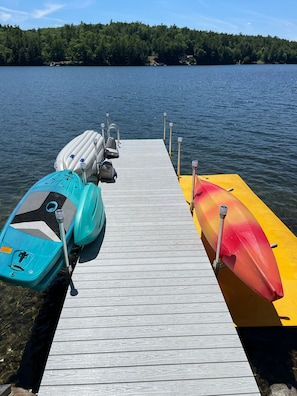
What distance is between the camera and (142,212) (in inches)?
316

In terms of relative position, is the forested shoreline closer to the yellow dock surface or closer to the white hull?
the white hull

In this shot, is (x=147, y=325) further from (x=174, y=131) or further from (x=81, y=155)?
(x=174, y=131)

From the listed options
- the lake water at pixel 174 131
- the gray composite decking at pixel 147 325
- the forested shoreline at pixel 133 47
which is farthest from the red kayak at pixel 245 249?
the forested shoreline at pixel 133 47

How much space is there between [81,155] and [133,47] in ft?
373

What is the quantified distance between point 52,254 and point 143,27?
530ft

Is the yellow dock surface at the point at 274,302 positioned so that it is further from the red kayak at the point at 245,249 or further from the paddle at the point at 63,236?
the paddle at the point at 63,236

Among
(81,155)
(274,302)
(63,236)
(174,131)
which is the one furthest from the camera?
A: (174,131)

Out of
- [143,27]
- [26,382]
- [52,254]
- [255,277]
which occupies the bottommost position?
[26,382]

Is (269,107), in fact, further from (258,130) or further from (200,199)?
(200,199)

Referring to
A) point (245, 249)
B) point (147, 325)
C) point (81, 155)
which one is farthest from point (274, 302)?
point (81, 155)

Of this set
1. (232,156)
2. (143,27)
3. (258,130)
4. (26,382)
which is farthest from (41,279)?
(143,27)

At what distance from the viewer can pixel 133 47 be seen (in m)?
112

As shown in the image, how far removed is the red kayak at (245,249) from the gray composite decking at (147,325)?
555mm

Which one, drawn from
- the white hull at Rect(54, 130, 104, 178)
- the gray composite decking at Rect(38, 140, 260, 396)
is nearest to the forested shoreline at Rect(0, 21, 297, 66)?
the white hull at Rect(54, 130, 104, 178)
